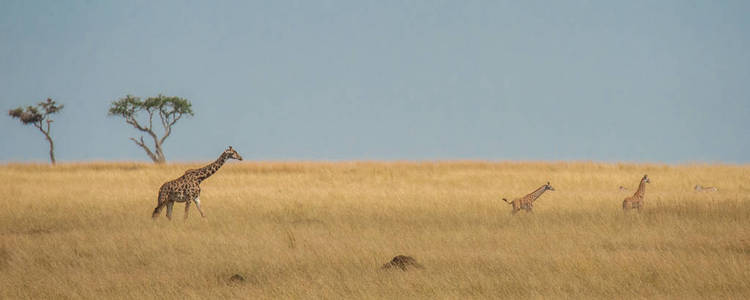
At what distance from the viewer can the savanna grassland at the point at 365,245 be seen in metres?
10.8

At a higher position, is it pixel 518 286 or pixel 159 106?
pixel 159 106

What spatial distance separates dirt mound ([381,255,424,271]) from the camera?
1173 cm

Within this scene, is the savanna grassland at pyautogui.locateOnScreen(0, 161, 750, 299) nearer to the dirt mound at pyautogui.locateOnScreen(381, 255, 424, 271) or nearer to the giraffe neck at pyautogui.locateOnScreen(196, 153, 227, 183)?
the dirt mound at pyautogui.locateOnScreen(381, 255, 424, 271)

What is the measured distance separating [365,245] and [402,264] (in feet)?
7.98

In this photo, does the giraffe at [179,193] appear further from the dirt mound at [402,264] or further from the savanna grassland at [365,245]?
the dirt mound at [402,264]

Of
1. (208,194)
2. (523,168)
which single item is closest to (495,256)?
(208,194)

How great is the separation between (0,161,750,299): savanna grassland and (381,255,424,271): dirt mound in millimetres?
187

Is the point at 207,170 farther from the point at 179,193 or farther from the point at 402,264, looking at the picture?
the point at 402,264

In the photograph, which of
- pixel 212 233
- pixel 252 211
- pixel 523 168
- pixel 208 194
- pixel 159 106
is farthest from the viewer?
pixel 159 106

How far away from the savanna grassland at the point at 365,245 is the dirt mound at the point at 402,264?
187 mm

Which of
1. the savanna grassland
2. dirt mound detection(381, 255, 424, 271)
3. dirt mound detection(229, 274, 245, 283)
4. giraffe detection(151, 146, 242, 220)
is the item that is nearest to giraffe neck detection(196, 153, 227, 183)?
giraffe detection(151, 146, 242, 220)

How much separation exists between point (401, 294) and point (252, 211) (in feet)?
35.0

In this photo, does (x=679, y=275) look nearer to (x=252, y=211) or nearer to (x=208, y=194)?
(x=252, y=211)

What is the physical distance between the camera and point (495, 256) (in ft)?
42.1
